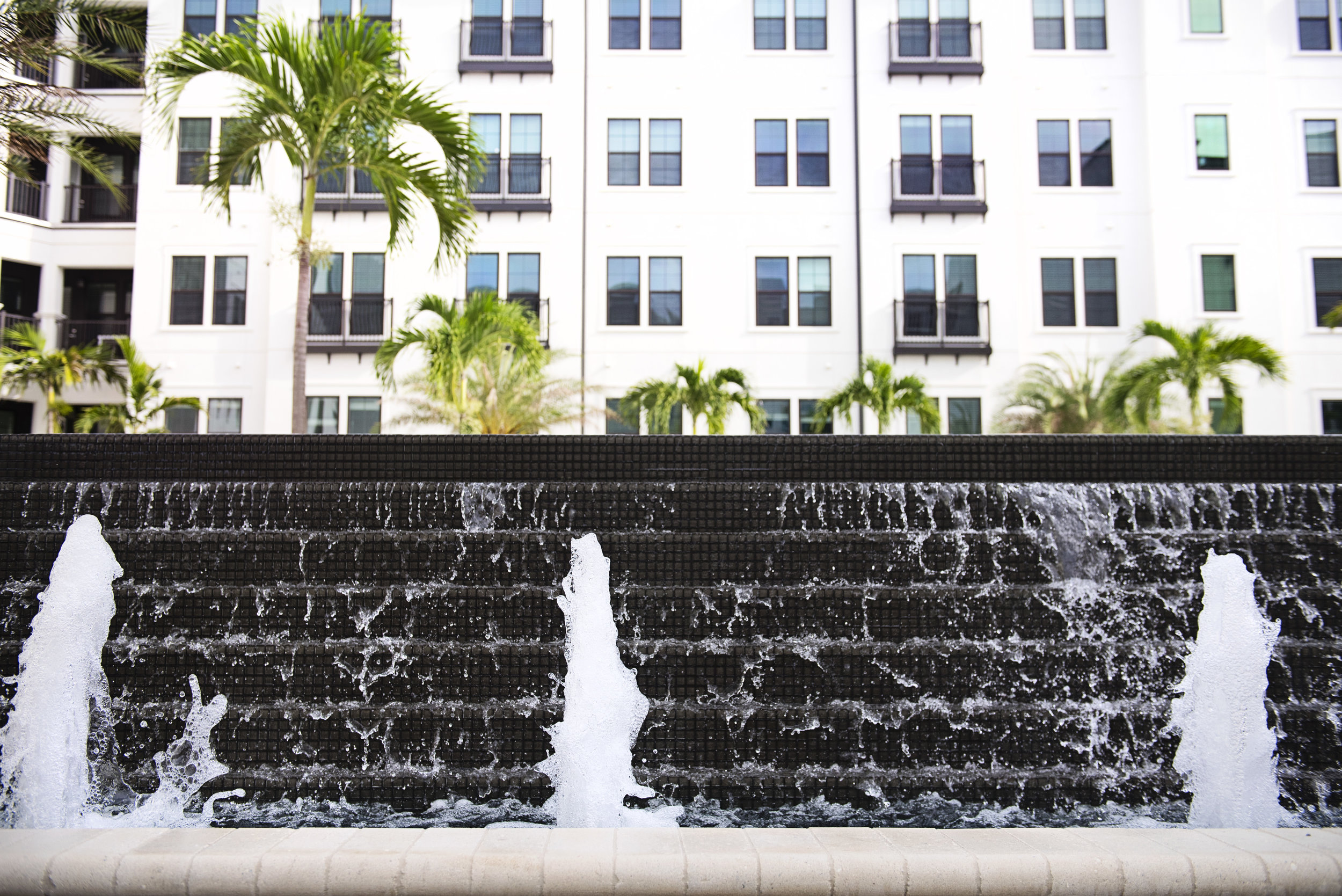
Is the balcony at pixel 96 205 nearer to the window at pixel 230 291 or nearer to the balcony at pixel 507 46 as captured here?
the window at pixel 230 291

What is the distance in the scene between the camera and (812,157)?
21734 millimetres

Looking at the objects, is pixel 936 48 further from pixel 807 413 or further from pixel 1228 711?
pixel 1228 711

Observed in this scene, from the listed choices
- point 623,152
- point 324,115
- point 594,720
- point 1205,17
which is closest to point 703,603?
point 594,720

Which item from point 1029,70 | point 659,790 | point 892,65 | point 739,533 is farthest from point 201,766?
point 1029,70

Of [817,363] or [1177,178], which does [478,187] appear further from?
[1177,178]

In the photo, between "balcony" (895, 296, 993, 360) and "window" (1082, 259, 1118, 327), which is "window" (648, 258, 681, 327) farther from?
"window" (1082, 259, 1118, 327)

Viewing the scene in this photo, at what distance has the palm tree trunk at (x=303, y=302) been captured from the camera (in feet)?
31.5

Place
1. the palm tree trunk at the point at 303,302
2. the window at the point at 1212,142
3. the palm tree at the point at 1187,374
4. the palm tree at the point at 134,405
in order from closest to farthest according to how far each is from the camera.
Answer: the palm tree trunk at the point at 303,302 → the palm tree at the point at 1187,374 → the palm tree at the point at 134,405 → the window at the point at 1212,142

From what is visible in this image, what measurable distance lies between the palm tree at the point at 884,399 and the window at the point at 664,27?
8.67m

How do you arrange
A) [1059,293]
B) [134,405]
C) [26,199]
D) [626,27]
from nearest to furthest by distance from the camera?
[134,405] < [1059,293] < [626,27] < [26,199]

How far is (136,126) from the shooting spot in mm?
22438

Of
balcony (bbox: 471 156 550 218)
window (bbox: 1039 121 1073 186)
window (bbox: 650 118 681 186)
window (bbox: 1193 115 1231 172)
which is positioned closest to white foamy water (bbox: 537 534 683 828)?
balcony (bbox: 471 156 550 218)

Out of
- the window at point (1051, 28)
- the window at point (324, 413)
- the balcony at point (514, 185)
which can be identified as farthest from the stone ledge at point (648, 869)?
the window at point (1051, 28)

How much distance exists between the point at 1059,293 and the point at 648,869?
20710 mm
